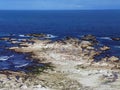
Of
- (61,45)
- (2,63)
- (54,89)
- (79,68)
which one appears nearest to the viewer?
(54,89)

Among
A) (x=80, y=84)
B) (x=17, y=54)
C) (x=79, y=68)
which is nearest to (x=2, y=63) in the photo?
(x=17, y=54)

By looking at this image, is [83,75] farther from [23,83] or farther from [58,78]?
[23,83]

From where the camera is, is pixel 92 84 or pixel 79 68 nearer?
pixel 92 84

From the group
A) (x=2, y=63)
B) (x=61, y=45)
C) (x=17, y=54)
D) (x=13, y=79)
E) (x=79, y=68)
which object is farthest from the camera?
(x=61, y=45)

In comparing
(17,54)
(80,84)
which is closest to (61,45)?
(17,54)

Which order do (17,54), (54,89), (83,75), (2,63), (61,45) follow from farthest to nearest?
(61,45)
(17,54)
(2,63)
(83,75)
(54,89)

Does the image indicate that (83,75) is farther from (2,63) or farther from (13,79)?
(2,63)
